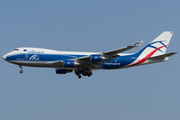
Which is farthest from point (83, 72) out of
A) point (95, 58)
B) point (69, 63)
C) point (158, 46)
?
point (158, 46)

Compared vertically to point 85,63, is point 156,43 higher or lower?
higher

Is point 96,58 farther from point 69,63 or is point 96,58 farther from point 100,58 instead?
point 69,63

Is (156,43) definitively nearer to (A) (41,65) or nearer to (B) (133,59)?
(B) (133,59)

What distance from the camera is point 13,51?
43.3 metres

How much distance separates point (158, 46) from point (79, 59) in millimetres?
14485

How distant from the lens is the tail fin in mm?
47906

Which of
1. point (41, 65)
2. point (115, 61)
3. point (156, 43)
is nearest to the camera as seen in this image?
point (41, 65)

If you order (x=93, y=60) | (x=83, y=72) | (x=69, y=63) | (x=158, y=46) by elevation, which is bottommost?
(x=83, y=72)

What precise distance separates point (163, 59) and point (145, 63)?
285 centimetres

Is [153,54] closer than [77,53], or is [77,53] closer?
[77,53]

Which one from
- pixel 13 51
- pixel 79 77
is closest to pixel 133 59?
pixel 79 77

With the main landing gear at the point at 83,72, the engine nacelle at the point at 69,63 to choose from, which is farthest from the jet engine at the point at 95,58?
the main landing gear at the point at 83,72

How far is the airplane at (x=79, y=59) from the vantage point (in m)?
42.0

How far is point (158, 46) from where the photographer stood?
49.0m
